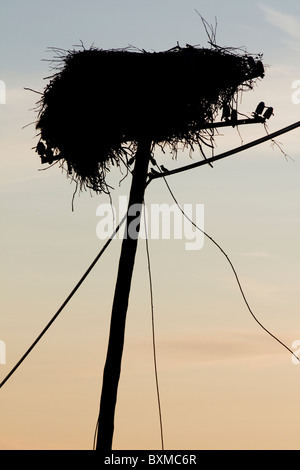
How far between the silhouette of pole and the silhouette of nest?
0.33m

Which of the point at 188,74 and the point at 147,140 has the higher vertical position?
the point at 188,74

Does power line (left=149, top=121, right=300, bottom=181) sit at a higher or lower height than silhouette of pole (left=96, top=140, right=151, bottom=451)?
higher

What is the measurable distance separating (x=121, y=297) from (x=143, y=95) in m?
1.78

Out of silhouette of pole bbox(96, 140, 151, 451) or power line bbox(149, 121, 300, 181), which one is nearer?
power line bbox(149, 121, 300, 181)

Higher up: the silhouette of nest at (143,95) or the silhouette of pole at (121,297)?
the silhouette of nest at (143,95)

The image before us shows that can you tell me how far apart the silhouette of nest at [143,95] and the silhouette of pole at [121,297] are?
1.10 feet

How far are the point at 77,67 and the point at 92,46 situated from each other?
263 millimetres

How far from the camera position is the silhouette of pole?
25.8 feet

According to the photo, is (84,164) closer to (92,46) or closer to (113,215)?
(113,215)

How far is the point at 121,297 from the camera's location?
316 inches

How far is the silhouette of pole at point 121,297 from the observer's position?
25.8 ft

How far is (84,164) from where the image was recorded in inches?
346

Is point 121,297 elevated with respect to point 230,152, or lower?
lower
